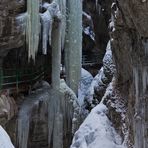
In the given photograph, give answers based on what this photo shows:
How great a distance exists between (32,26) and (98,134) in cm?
558

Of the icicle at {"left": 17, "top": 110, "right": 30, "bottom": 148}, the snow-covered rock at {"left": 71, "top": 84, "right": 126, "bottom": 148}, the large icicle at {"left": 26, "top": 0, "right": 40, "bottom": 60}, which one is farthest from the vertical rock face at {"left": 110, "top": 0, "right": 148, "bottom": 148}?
the icicle at {"left": 17, "top": 110, "right": 30, "bottom": 148}

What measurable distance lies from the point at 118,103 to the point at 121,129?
23.5 inches

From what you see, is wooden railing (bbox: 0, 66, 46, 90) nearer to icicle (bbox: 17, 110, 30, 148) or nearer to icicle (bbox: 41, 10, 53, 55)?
icicle (bbox: 17, 110, 30, 148)

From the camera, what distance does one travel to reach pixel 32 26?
1198cm

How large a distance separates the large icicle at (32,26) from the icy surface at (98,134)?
187 inches

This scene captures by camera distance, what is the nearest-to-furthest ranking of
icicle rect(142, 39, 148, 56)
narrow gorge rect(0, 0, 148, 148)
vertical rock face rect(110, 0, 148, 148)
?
vertical rock face rect(110, 0, 148, 148) → icicle rect(142, 39, 148, 56) → narrow gorge rect(0, 0, 148, 148)

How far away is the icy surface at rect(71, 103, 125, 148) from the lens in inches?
275

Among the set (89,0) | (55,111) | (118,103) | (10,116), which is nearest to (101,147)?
(118,103)

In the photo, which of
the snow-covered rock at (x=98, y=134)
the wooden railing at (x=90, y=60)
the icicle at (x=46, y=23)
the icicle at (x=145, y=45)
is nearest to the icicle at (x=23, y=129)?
the icicle at (x=46, y=23)

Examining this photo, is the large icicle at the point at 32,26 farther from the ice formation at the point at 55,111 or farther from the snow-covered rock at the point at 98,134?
the snow-covered rock at the point at 98,134

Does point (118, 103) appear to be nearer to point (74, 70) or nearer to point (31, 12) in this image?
point (31, 12)

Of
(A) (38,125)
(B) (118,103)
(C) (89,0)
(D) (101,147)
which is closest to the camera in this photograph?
(D) (101,147)

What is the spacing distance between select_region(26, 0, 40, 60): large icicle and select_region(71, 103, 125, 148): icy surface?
4748 mm

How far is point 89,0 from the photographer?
18.0 m
